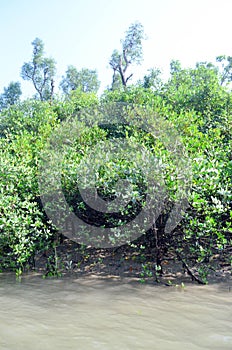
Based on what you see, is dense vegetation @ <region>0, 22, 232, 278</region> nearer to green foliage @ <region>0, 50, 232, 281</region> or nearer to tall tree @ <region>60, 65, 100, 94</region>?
green foliage @ <region>0, 50, 232, 281</region>

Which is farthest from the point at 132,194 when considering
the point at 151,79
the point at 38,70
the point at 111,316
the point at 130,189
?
the point at 38,70

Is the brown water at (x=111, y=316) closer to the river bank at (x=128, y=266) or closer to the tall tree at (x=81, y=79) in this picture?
the river bank at (x=128, y=266)

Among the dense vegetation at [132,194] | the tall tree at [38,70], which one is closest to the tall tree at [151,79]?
the dense vegetation at [132,194]

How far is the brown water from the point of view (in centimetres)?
382

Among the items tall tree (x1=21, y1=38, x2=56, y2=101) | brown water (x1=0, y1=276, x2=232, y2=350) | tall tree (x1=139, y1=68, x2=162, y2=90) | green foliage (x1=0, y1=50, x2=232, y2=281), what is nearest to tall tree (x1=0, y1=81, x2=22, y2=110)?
tall tree (x1=21, y1=38, x2=56, y2=101)

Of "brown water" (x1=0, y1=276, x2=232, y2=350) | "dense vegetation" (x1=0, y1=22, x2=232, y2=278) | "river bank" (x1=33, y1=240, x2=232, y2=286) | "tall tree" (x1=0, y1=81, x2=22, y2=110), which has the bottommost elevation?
"brown water" (x1=0, y1=276, x2=232, y2=350)

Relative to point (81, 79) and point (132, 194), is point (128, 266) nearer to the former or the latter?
point (132, 194)

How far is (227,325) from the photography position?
169 inches

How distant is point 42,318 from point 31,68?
38.9m

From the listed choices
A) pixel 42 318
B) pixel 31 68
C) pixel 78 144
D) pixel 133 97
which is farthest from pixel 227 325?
pixel 31 68

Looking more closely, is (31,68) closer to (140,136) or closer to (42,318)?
(140,136)

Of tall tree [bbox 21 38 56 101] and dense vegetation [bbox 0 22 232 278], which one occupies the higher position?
tall tree [bbox 21 38 56 101]

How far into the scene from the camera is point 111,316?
4.65 meters

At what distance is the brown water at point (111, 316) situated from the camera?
3.82 meters
